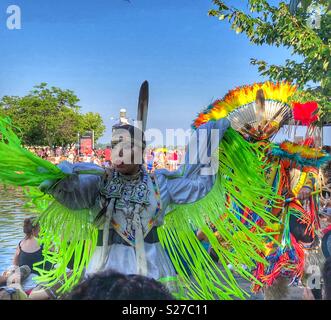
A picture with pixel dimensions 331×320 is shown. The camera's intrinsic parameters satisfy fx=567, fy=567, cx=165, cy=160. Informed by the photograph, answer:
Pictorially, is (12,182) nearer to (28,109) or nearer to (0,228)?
(0,228)

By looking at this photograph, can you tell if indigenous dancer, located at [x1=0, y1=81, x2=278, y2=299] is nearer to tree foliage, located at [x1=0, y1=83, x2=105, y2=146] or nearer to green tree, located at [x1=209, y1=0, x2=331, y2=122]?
green tree, located at [x1=209, y1=0, x2=331, y2=122]

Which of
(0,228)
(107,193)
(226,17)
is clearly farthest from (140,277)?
(226,17)

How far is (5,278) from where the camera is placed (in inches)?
168

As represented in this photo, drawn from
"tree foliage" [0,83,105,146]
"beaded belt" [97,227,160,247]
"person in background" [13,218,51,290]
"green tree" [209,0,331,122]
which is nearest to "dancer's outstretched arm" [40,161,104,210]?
"beaded belt" [97,227,160,247]

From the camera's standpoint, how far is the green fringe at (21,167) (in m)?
2.34

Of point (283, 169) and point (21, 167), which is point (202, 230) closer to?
point (21, 167)

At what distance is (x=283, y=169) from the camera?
431cm

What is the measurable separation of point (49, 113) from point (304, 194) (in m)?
24.4

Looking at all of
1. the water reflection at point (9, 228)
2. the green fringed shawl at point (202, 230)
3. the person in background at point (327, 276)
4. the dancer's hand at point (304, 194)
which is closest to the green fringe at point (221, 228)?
the green fringed shawl at point (202, 230)

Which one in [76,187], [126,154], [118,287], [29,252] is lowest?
[29,252]

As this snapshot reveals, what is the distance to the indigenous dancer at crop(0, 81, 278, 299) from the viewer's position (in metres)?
2.47

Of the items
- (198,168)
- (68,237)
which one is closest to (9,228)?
(68,237)

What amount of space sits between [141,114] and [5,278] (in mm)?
1973

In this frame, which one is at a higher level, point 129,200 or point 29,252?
point 129,200
